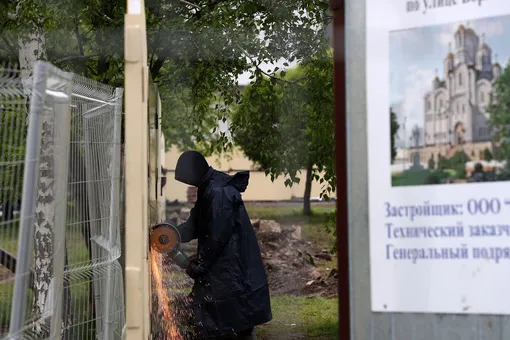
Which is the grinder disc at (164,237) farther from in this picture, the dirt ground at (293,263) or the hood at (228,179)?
the dirt ground at (293,263)

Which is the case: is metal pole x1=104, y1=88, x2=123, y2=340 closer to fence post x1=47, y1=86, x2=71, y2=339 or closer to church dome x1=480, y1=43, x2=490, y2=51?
fence post x1=47, y1=86, x2=71, y2=339

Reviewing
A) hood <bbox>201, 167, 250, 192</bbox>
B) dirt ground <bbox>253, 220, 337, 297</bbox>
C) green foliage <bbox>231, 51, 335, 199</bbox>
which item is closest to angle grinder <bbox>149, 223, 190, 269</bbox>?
hood <bbox>201, 167, 250, 192</bbox>

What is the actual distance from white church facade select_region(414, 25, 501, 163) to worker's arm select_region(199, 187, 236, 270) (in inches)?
110

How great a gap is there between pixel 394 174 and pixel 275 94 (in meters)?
Answer: 4.57

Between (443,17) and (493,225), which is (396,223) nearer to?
(493,225)

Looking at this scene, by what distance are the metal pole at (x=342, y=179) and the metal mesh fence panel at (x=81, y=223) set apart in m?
1.41

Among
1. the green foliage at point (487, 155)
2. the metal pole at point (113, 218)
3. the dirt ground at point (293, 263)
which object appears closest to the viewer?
the green foliage at point (487, 155)

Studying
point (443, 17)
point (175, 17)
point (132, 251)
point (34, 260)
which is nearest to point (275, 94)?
point (175, 17)

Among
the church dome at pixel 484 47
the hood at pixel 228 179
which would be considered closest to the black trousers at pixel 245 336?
the hood at pixel 228 179

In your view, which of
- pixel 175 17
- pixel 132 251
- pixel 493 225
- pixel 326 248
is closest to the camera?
pixel 493 225

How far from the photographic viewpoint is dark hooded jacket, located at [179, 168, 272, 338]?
5.73m

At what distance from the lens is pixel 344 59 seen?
10.7 ft

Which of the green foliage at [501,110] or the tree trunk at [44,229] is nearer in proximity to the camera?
the green foliage at [501,110]

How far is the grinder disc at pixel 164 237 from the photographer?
5070 mm
